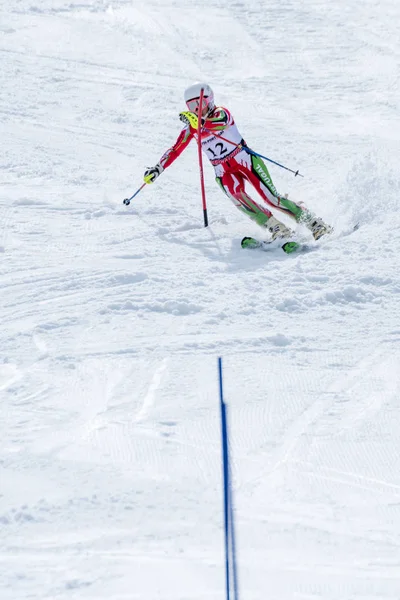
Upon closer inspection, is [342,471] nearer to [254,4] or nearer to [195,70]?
[195,70]

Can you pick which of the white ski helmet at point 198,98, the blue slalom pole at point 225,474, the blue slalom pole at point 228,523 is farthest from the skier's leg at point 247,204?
the blue slalom pole at point 228,523

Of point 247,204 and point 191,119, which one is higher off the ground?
point 191,119

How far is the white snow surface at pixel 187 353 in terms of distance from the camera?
3.63m

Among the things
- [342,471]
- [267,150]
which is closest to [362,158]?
[267,150]

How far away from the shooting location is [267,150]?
10.4m

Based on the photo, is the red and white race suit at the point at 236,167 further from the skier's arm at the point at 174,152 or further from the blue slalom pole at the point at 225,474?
Answer: the blue slalom pole at the point at 225,474

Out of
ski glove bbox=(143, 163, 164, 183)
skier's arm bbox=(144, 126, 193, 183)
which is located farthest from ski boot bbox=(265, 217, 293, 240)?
ski glove bbox=(143, 163, 164, 183)

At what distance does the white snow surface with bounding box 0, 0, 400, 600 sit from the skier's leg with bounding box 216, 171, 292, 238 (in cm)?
31

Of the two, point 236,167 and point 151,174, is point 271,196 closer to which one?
point 236,167

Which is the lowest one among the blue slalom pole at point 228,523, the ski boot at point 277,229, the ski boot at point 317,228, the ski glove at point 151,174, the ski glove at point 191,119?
the ski glove at point 151,174

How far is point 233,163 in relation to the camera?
7840 mm

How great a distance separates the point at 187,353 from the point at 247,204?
2637mm

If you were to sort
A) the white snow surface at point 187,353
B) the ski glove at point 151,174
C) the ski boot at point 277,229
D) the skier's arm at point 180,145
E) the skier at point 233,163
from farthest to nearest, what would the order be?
1. the ski glove at point 151,174
2. the skier's arm at point 180,145
3. the skier at point 233,163
4. the ski boot at point 277,229
5. the white snow surface at point 187,353

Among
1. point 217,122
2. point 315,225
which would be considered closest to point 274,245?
point 315,225
